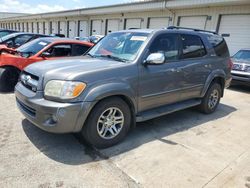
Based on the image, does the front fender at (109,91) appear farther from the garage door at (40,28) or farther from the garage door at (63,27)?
the garage door at (40,28)

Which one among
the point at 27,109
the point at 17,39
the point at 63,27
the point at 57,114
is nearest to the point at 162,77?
the point at 57,114

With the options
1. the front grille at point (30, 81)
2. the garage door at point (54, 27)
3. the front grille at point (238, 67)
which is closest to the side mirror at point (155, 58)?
the front grille at point (30, 81)

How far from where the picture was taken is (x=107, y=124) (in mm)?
3449

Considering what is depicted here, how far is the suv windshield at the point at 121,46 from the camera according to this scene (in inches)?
151

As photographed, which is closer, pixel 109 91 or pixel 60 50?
pixel 109 91

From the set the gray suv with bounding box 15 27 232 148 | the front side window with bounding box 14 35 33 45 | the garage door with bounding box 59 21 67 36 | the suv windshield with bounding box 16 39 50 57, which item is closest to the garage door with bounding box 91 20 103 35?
the garage door with bounding box 59 21 67 36

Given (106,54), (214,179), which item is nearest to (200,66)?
(106,54)

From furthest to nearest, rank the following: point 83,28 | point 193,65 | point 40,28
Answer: point 40,28
point 83,28
point 193,65

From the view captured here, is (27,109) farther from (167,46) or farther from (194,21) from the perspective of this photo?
(194,21)

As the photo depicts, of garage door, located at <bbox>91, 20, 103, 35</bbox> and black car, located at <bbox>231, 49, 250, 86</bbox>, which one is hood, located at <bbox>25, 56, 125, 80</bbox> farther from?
garage door, located at <bbox>91, 20, 103, 35</bbox>

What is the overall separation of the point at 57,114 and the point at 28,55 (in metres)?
3.94

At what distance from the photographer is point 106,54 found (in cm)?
413

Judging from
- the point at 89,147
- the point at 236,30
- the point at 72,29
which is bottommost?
the point at 89,147

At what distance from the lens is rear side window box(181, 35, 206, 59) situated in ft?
14.8
